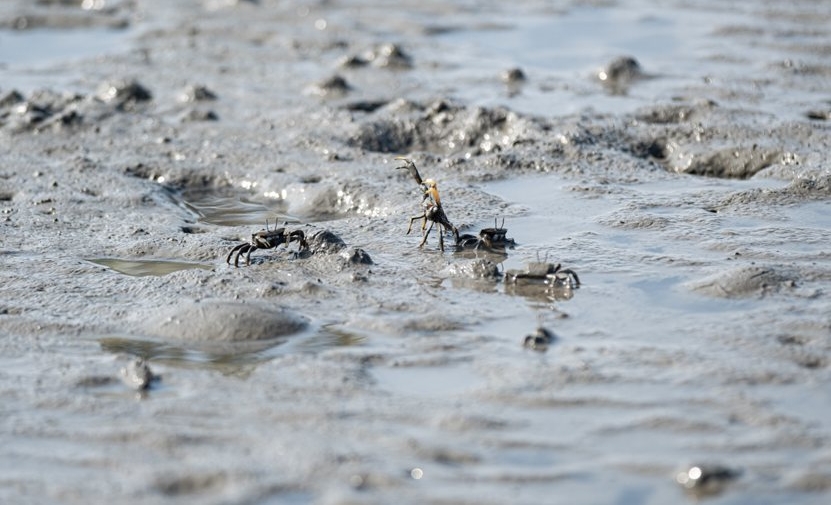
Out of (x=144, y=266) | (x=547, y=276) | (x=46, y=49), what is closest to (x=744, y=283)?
(x=547, y=276)

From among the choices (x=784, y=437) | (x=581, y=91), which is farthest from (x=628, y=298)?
(x=581, y=91)

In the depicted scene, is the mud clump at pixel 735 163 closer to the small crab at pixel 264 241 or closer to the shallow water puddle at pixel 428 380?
the small crab at pixel 264 241

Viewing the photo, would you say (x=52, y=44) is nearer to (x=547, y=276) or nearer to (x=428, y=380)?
(x=547, y=276)

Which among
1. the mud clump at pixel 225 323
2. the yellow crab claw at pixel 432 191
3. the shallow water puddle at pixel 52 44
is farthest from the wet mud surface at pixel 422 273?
the yellow crab claw at pixel 432 191

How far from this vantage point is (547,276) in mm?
4973

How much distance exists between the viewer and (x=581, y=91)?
8.09 metres

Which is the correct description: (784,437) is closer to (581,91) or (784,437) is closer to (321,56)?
(581,91)

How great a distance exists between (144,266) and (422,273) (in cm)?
129

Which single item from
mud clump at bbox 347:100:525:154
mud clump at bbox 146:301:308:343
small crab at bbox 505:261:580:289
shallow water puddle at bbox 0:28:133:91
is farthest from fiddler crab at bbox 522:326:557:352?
shallow water puddle at bbox 0:28:133:91

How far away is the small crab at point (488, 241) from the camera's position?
543 cm

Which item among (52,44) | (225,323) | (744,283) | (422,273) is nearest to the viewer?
(225,323)

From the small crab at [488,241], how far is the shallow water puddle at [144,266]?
45.4 inches

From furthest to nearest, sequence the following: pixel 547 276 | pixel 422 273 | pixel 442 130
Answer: pixel 442 130, pixel 422 273, pixel 547 276

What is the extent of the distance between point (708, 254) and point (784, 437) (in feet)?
5.58
